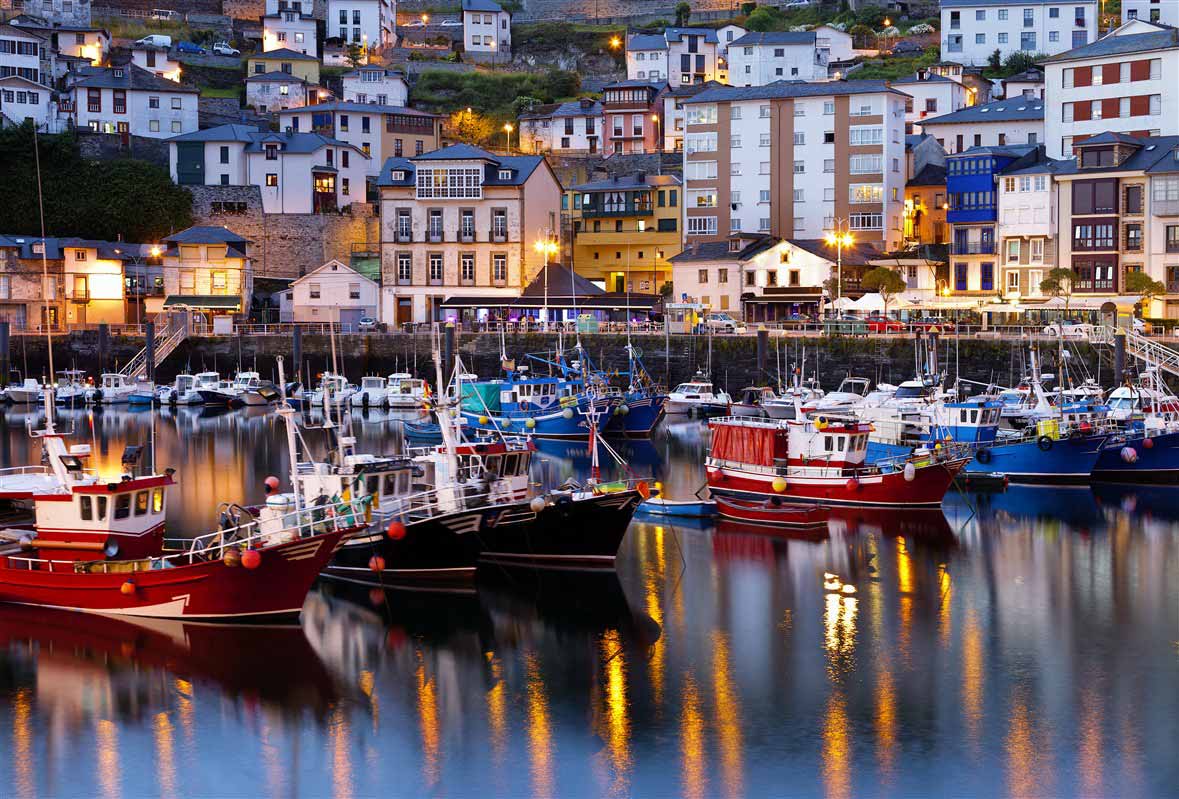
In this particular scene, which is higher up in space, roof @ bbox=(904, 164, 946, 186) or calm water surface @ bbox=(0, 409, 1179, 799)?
roof @ bbox=(904, 164, 946, 186)

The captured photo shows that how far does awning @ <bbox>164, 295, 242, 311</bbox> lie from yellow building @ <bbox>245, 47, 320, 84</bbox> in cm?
3104

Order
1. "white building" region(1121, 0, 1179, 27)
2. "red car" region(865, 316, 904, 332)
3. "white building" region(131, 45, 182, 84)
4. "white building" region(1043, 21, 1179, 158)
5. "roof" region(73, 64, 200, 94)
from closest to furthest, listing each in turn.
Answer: "red car" region(865, 316, 904, 332)
"white building" region(1043, 21, 1179, 158)
"roof" region(73, 64, 200, 94)
"white building" region(1121, 0, 1179, 27)
"white building" region(131, 45, 182, 84)

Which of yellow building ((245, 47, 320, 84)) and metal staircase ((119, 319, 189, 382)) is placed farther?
yellow building ((245, 47, 320, 84))

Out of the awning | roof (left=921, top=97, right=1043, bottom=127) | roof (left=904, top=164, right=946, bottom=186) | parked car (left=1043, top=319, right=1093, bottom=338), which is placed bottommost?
parked car (left=1043, top=319, right=1093, bottom=338)

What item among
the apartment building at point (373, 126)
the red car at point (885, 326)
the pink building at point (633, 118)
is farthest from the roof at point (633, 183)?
the red car at point (885, 326)

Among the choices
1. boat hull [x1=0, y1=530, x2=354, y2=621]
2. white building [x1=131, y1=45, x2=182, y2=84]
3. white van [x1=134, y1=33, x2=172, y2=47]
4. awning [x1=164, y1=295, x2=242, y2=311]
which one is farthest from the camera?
white van [x1=134, y1=33, x2=172, y2=47]

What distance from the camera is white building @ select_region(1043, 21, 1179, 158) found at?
A: 227ft

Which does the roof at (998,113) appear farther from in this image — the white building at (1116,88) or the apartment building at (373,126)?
the apartment building at (373,126)

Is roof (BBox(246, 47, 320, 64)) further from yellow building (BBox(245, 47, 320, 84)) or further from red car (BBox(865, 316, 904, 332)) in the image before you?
red car (BBox(865, 316, 904, 332))

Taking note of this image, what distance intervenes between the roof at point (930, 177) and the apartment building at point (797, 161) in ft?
2.84

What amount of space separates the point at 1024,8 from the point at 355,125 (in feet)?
149

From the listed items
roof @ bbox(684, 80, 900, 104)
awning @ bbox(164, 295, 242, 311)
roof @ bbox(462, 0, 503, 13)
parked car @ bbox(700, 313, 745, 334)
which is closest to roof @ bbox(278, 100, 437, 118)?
awning @ bbox(164, 295, 242, 311)

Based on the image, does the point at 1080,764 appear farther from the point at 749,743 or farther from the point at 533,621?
the point at 533,621

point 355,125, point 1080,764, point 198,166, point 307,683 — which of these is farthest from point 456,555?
point 355,125
